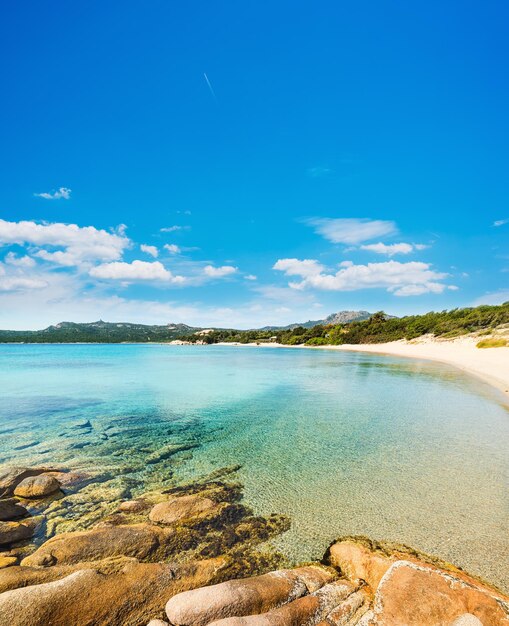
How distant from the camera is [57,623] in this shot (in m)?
3.19

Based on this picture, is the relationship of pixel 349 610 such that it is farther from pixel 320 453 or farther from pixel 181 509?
pixel 320 453

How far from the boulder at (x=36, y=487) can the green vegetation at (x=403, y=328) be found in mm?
69802

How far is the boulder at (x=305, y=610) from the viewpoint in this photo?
3.18 metres

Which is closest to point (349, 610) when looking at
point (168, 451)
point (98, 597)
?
point (98, 597)

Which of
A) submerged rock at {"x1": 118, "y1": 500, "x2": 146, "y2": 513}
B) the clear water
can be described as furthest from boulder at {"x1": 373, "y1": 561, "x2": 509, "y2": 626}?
submerged rock at {"x1": 118, "y1": 500, "x2": 146, "y2": 513}

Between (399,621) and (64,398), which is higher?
(399,621)

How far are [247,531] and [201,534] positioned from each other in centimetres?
87

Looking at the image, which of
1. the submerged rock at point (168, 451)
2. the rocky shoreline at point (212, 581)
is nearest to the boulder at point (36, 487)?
the rocky shoreline at point (212, 581)

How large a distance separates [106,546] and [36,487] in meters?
→ 3.69

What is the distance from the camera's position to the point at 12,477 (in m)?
7.88

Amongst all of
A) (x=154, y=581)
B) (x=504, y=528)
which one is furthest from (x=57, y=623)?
(x=504, y=528)

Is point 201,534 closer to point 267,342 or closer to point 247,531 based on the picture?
point 247,531

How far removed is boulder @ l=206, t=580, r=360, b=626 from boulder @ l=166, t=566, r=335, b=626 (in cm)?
14

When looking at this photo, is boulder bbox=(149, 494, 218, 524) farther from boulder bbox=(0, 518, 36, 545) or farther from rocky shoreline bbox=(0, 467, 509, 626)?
boulder bbox=(0, 518, 36, 545)
